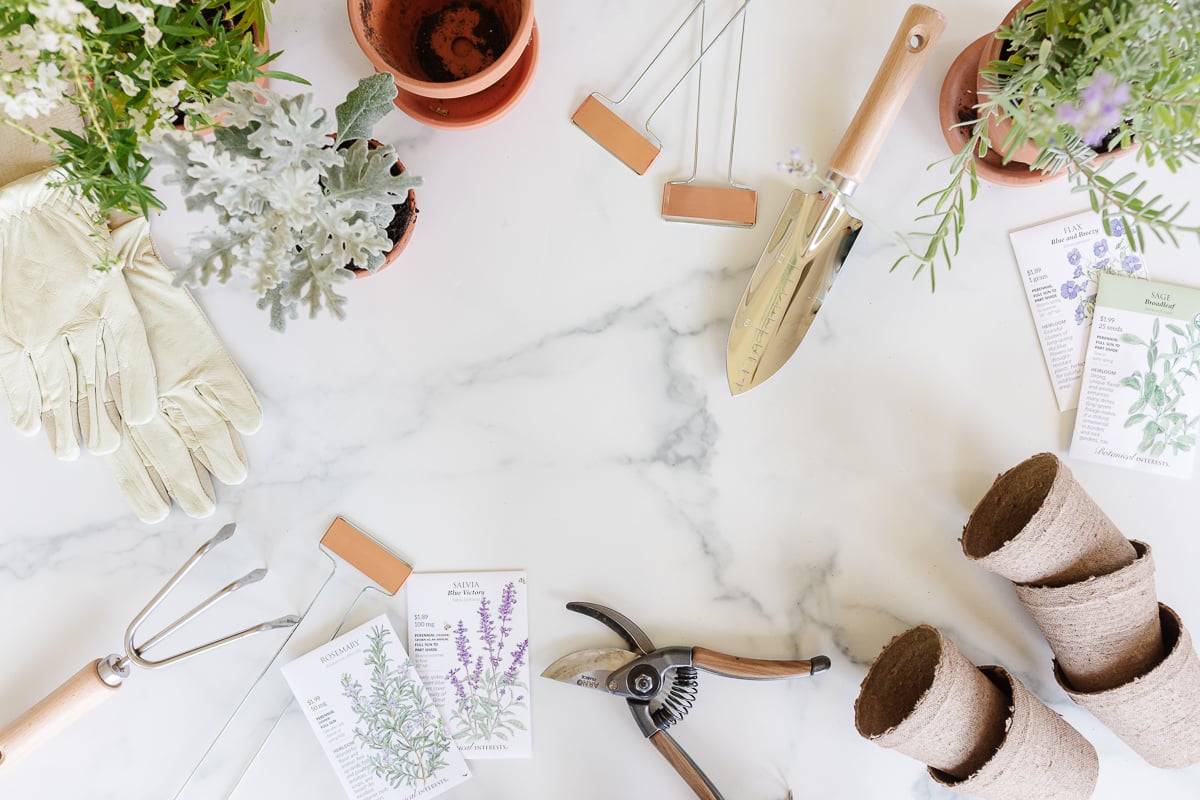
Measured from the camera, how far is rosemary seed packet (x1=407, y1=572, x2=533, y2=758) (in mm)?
944

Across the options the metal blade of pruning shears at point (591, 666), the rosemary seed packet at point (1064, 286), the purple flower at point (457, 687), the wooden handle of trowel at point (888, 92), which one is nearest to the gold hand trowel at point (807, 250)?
the wooden handle of trowel at point (888, 92)

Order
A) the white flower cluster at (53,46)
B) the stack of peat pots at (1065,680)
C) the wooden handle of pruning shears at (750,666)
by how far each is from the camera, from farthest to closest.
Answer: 1. the wooden handle of pruning shears at (750,666)
2. the stack of peat pots at (1065,680)
3. the white flower cluster at (53,46)

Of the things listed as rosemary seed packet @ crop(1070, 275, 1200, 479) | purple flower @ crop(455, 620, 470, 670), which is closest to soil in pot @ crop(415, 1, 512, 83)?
purple flower @ crop(455, 620, 470, 670)

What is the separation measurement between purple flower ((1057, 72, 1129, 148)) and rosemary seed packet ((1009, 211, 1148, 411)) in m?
0.33

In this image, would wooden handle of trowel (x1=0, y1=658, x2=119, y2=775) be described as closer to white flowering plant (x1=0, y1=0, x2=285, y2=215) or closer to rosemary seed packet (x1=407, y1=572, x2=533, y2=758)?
rosemary seed packet (x1=407, y1=572, x2=533, y2=758)

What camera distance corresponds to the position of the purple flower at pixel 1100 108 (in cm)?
57

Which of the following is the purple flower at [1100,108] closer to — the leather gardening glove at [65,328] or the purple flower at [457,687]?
the purple flower at [457,687]

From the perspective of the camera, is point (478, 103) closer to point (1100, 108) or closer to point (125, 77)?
point (125, 77)

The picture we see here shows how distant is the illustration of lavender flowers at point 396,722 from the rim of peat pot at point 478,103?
0.60 meters

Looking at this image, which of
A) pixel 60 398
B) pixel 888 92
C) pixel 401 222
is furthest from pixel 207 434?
pixel 888 92

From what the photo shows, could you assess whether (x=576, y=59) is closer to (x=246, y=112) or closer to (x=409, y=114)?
(x=409, y=114)

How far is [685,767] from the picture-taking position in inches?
34.8

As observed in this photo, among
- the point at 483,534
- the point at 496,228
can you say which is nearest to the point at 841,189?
the point at 496,228

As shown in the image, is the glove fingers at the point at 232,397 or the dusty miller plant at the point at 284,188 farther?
the glove fingers at the point at 232,397
